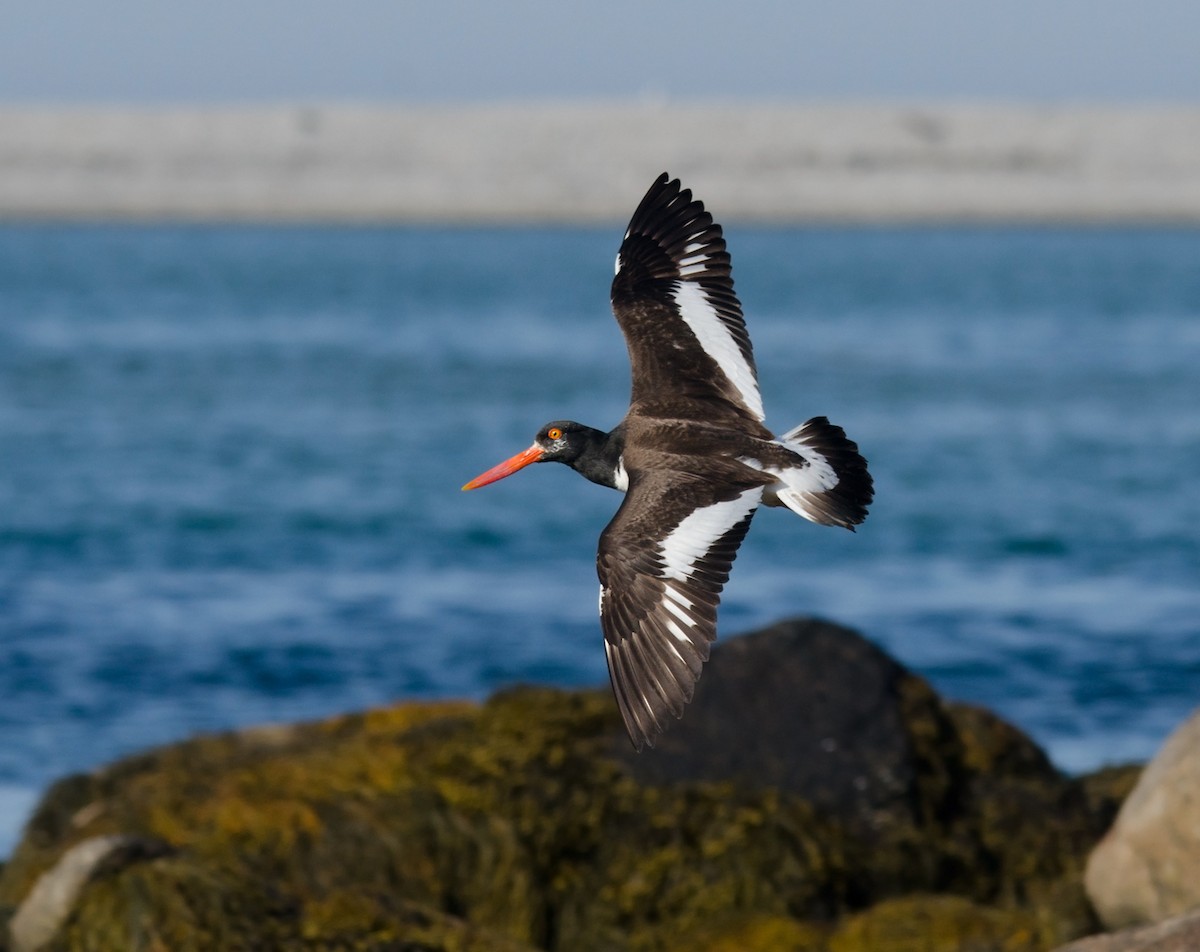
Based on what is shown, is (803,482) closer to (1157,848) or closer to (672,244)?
(672,244)

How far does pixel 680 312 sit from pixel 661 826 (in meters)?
1.96

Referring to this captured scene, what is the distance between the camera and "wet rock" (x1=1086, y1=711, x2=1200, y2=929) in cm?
673

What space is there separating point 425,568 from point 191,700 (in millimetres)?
4977

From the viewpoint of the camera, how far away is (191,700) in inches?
495

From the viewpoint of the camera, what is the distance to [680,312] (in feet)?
25.4

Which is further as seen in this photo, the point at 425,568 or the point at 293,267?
the point at 293,267

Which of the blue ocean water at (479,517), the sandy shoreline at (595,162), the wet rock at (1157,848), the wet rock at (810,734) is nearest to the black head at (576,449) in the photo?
the wet rock at (810,734)

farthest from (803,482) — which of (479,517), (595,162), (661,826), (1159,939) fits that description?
(595,162)

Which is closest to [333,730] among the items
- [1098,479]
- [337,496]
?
[337,496]

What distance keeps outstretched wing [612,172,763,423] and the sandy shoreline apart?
9956 centimetres

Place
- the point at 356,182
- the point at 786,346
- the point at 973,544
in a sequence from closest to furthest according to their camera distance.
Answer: the point at 973,544, the point at 786,346, the point at 356,182

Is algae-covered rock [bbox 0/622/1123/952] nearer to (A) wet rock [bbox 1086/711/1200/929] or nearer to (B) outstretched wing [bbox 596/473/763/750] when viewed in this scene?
(A) wet rock [bbox 1086/711/1200/929]

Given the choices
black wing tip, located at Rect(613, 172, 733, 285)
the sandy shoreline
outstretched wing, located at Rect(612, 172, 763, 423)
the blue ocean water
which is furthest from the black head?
the sandy shoreline

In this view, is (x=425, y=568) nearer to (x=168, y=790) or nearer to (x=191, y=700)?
(x=191, y=700)
